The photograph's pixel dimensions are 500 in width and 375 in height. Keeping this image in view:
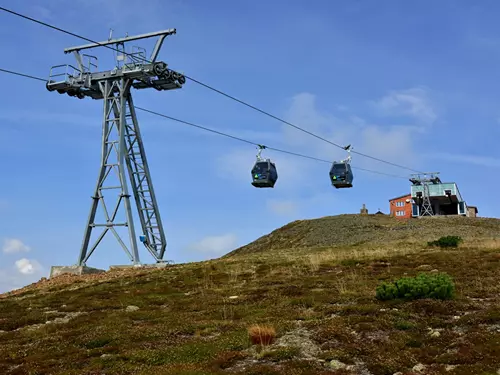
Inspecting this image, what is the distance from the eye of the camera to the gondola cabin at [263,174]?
39500 mm

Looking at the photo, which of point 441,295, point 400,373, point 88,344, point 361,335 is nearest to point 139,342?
point 88,344

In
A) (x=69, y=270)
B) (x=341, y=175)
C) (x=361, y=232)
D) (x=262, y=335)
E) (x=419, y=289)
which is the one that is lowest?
(x=262, y=335)

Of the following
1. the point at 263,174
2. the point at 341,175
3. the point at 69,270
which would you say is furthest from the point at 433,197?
the point at 69,270

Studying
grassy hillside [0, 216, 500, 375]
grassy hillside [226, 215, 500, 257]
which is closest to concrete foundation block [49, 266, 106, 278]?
grassy hillside [0, 216, 500, 375]

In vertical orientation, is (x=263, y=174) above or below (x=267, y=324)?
above

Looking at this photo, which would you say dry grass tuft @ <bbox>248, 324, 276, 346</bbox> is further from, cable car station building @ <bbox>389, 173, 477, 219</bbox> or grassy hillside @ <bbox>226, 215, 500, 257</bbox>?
cable car station building @ <bbox>389, 173, 477, 219</bbox>

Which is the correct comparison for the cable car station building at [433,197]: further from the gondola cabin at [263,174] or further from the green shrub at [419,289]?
the green shrub at [419,289]

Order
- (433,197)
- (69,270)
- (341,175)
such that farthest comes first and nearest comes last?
(433,197) → (69,270) → (341,175)

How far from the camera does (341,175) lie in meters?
42.0

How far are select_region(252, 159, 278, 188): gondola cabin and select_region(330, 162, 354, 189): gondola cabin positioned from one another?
502 centimetres

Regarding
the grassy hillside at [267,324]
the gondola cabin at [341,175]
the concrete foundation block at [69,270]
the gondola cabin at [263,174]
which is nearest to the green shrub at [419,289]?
the grassy hillside at [267,324]

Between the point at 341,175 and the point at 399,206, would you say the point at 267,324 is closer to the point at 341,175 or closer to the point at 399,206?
the point at 341,175

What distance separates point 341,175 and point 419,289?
74.0 ft

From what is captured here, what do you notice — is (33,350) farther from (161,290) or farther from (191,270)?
(191,270)
